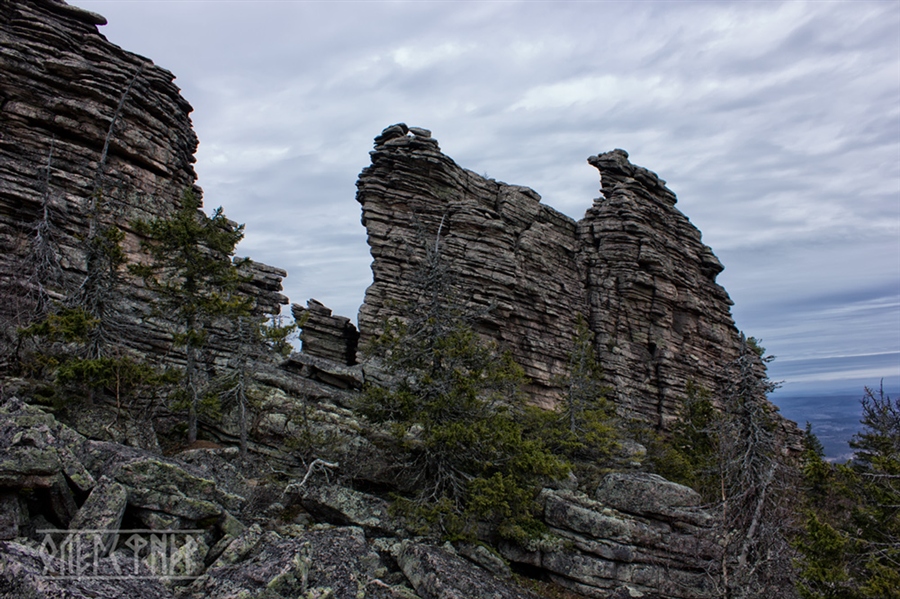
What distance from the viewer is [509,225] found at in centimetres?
4066

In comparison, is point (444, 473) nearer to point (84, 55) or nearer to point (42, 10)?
point (84, 55)

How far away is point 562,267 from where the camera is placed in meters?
43.2

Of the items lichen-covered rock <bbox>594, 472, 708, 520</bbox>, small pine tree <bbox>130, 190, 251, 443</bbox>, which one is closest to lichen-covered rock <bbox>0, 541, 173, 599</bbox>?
small pine tree <bbox>130, 190, 251, 443</bbox>

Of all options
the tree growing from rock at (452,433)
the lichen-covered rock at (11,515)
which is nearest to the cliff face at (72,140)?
the lichen-covered rock at (11,515)

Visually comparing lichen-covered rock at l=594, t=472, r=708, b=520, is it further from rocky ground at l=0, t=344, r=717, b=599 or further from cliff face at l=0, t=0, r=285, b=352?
cliff face at l=0, t=0, r=285, b=352

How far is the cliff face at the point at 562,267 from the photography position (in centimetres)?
3653

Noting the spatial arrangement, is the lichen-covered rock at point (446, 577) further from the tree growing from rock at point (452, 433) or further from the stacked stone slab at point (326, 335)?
the stacked stone slab at point (326, 335)

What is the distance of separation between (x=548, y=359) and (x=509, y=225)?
38.7 ft

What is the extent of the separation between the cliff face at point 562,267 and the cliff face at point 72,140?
46.0ft

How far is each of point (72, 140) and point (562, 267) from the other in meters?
35.6

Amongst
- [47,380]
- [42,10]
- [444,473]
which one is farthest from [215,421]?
[42,10]

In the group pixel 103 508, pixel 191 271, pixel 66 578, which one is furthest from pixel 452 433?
pixel 191 271

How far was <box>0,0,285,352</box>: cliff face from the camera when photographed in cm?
2252

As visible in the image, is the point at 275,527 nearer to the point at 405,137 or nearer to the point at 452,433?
the point at 452,433
